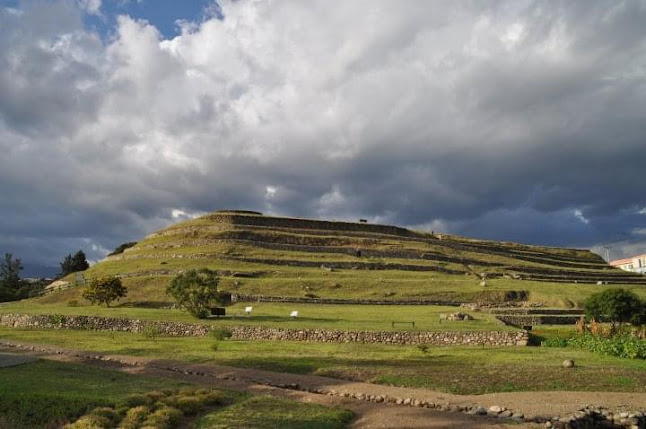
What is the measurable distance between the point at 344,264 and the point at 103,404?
64.6 m

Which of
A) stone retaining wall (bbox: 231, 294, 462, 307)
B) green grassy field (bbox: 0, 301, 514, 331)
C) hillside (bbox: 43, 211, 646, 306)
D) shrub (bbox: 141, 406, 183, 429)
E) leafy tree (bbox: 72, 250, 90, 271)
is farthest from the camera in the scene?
leafy tree (bbox: 72, 250, 90, 271)

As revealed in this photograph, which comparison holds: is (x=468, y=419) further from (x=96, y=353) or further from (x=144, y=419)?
(x=96, y=353)

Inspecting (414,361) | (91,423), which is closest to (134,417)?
(91,423)

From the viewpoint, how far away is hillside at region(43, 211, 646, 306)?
63.0m

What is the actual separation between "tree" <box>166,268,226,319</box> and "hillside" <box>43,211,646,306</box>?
14.4 meters

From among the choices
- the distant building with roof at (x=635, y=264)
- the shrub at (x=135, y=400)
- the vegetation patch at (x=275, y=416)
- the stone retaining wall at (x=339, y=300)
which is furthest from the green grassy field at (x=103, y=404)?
the distant building with roof at (x=635, y=264)

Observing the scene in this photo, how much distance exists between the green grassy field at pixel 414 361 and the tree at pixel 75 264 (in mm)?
78005

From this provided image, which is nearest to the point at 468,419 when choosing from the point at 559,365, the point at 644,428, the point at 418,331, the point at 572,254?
the point at 644,428

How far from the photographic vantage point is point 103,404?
53.1ft

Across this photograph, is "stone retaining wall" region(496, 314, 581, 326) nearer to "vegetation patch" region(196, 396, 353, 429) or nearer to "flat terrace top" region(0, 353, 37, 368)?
"vegetation patch" region(196, 396, 353, 429)

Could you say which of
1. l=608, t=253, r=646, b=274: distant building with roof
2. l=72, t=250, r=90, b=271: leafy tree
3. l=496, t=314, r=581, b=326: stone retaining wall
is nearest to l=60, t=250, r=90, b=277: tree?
l=72, t=250, r=90, b=271: leafy tree

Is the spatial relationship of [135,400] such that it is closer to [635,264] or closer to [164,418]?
[164,418]

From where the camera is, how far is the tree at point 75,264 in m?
108

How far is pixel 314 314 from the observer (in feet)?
153
